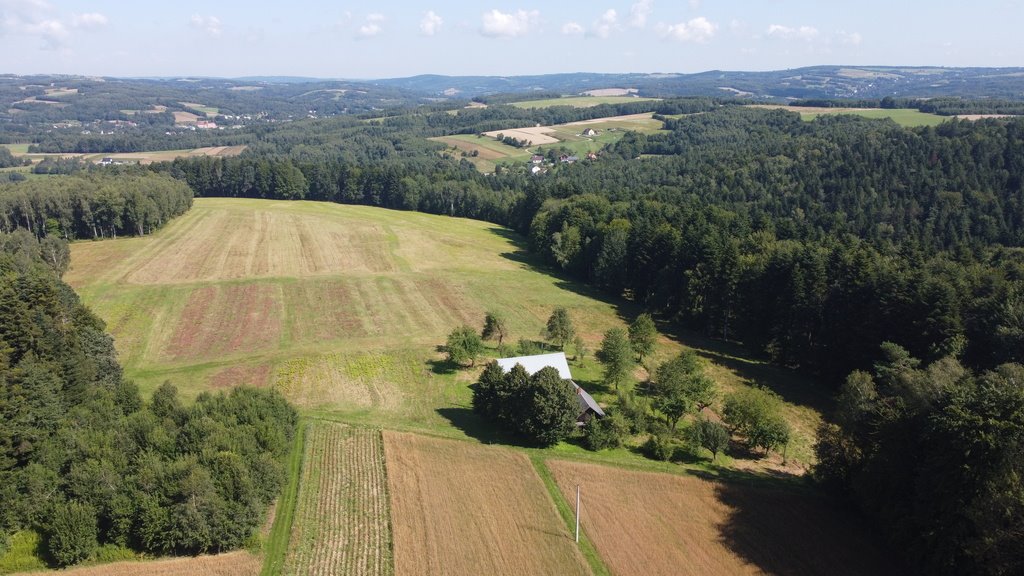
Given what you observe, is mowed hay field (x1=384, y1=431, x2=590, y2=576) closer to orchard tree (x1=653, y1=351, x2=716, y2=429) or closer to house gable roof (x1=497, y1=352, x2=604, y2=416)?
house gable roof (x1=497, y1=352, x2=604, y2=416)

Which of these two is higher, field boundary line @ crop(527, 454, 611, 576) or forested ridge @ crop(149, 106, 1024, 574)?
forested ridge @ crop(149, 106, 1024, 574)

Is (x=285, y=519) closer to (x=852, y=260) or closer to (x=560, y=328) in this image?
(x=560, y=328)

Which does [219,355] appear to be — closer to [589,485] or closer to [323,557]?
[323,557]

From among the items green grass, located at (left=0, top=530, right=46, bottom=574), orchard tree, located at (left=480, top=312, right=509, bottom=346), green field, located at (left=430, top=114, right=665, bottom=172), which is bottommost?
green grass, located at (left=0, top=530, right=46, bottom=574)

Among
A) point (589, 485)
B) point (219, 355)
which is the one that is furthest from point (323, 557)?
point (219, 355)

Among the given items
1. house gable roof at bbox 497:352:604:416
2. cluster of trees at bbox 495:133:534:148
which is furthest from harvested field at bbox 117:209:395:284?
cluster of trees at bbox 495:133:534:148

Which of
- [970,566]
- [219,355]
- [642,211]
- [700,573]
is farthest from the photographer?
[642,211]

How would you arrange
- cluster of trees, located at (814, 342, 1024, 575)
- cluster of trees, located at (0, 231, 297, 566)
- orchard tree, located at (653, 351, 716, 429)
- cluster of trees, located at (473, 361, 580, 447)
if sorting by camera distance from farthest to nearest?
orchard tree, located at (653, 351, 716, 429)
cluster of trees, located at (473, 361, 580, 447)
cluster of trees, located at (0, 231, 297, 566)
cluster of trees, located at (814, 342, 1024, 575)
